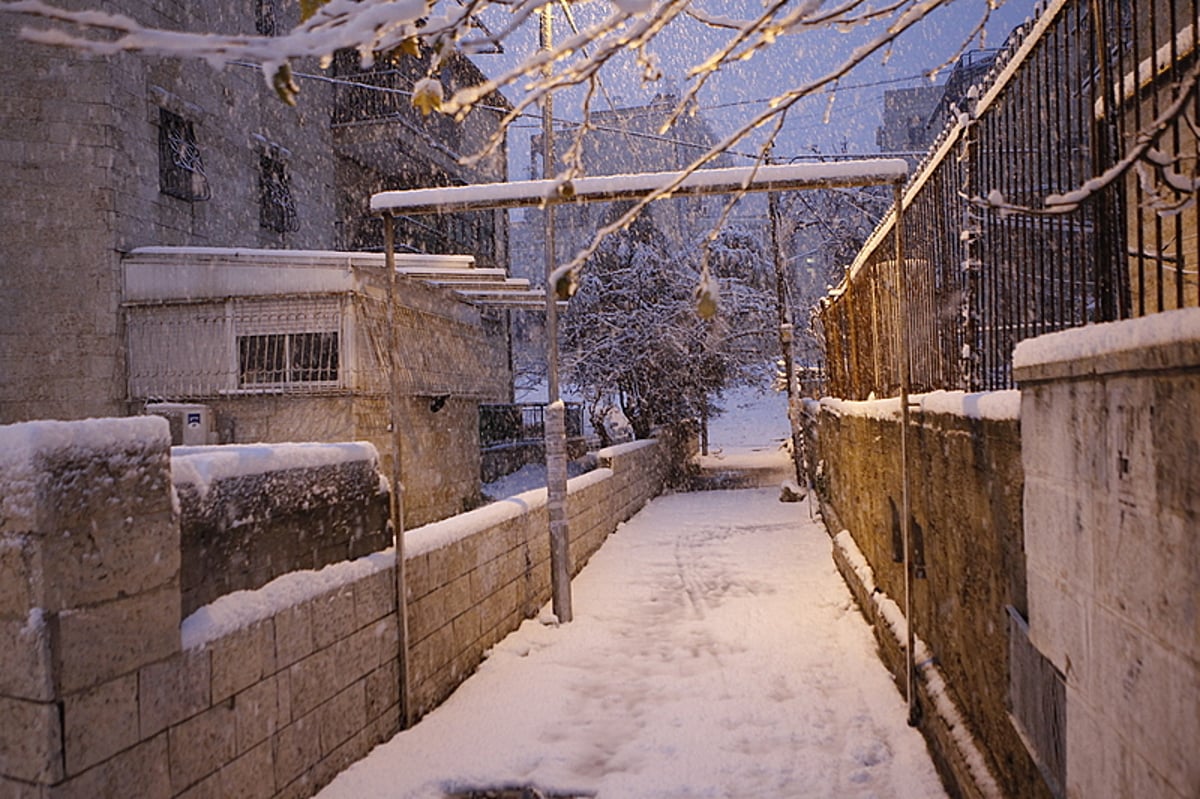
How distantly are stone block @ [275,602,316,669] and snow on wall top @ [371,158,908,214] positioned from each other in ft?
9.64

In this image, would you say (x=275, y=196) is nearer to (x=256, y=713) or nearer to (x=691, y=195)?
(x=691, y=195)

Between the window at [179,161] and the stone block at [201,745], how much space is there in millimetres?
12052

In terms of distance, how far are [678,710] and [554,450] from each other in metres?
3.33

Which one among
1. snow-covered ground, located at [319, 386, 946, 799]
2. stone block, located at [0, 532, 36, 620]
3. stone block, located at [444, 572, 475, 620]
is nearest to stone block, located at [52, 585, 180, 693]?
stone block, located at [0, 532, 36, 620]

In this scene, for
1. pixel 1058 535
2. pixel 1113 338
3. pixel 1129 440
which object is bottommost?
pixel 1058 535

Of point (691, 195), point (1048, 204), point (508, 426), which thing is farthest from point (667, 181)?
point (508, 426)

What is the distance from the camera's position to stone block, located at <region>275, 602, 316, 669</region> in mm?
4188

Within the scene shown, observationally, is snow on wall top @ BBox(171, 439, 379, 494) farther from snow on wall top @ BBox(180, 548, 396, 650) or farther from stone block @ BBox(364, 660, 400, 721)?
stone block @ BBox(364, 660, 400, 721)

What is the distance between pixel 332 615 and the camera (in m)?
4.79

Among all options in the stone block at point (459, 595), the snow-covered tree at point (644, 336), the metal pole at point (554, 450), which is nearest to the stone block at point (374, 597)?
the stone block at point (459, 595)

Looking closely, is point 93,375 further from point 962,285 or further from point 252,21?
point 962,285

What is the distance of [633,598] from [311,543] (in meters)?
5.23

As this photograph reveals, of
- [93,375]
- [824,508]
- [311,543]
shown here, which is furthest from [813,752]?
[93,375]

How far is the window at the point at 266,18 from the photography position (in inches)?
631
